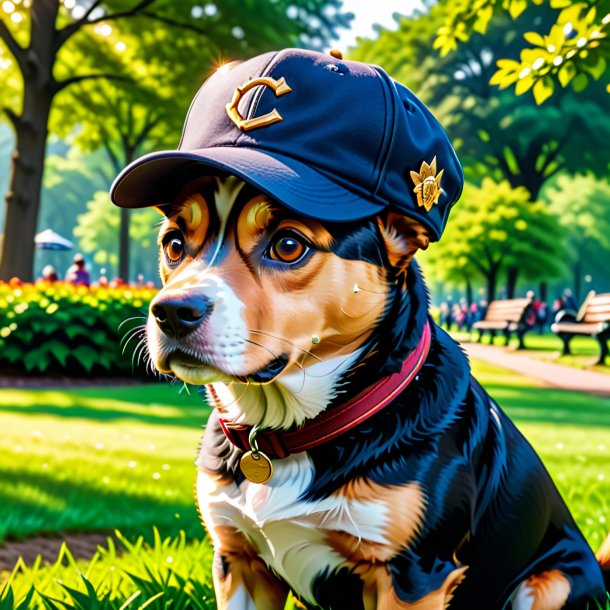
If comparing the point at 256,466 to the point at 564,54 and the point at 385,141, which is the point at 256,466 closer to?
the point at 385,141

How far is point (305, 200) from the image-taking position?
1833 millimetres

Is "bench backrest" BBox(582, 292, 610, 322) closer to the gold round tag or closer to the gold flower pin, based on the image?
the gold flower pin

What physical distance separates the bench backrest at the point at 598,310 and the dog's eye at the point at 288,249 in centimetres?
1563

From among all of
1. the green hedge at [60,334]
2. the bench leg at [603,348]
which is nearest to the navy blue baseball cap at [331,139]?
the green hedge at [60,334]

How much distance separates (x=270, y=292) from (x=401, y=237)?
42 centimetres

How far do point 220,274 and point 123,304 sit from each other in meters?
11.2

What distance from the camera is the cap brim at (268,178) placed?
1806 mm

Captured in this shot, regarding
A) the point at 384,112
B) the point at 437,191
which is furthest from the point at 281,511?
the point at 384,112

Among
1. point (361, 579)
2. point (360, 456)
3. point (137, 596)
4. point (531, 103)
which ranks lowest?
point (137, 596)

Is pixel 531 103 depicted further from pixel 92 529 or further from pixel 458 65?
pixel 92 529

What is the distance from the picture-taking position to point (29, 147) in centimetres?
1630

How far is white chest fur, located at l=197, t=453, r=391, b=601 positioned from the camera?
6.49 feet

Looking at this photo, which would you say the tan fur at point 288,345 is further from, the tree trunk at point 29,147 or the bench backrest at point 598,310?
the bench backrest at point 598,310

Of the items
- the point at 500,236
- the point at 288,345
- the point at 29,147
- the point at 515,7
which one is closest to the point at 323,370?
the point at 288,345
